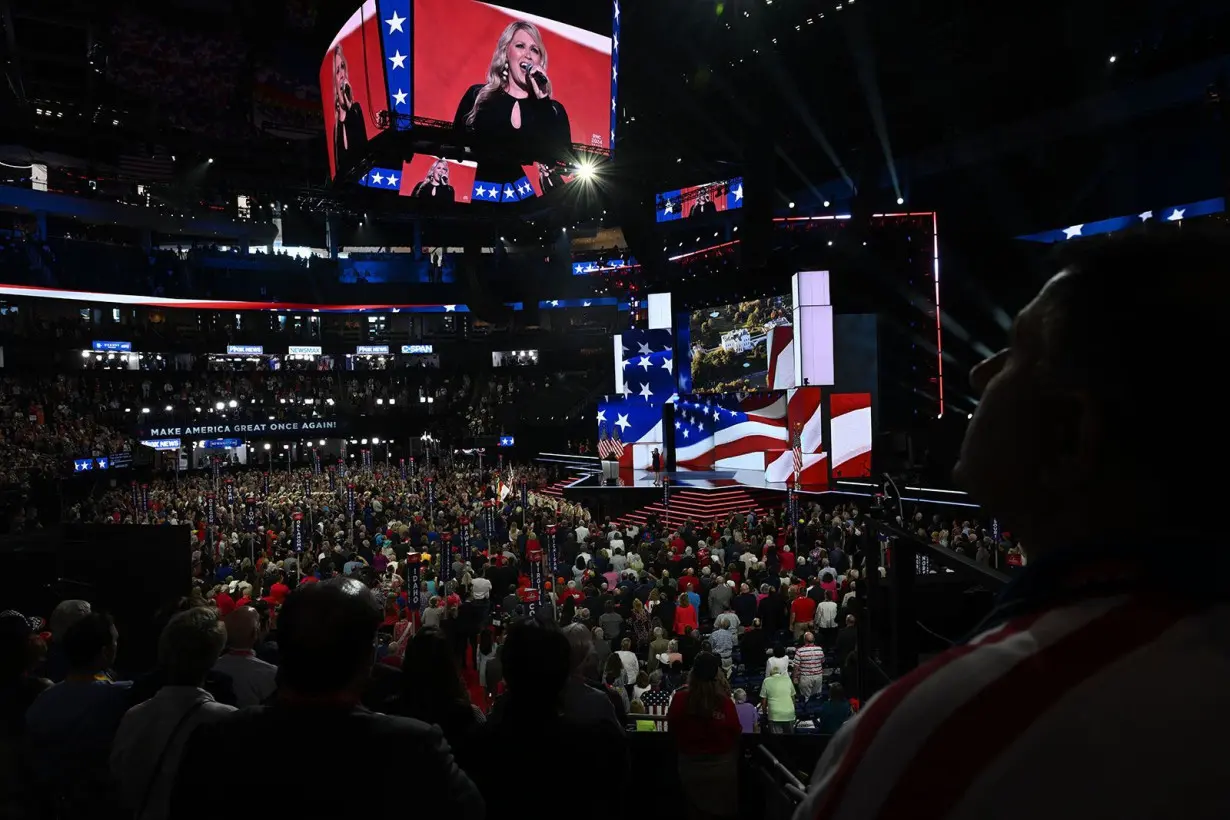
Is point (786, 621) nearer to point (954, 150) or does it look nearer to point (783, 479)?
point (783, 479)

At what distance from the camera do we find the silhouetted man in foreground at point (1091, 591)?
2.36 ft

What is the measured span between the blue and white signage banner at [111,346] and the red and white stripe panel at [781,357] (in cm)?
3346

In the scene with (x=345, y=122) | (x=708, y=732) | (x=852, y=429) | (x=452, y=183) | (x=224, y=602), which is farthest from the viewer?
(x=452, y=183)

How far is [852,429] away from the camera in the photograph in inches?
1016

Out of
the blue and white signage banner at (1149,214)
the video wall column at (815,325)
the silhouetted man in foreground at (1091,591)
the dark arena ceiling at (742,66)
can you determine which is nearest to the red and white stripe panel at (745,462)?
the video wall column at (815,325)

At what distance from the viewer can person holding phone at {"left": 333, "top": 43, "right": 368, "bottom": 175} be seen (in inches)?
747

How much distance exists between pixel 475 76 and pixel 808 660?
14953mm

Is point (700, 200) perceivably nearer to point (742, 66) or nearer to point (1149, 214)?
point (742, 66)

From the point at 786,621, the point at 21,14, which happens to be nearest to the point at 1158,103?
the point at 786,621

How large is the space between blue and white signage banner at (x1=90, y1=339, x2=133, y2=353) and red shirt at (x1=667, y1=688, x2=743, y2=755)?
4434cm

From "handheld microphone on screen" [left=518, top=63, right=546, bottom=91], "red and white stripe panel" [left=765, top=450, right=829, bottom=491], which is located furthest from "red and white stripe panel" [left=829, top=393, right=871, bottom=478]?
"handheld microphone on screen" [left=518, top=63, right=546, bottom=91]

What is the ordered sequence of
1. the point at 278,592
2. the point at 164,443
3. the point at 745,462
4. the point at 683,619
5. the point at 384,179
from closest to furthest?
the point at 683,619, the point at 278,592, the point at 384,179, the point at 745,462, the point at 164,443

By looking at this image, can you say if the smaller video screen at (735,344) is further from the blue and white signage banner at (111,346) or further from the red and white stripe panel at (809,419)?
the blue and white signage banner at (111,346)

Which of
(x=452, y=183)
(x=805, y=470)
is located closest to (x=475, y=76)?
(x=452, y=183)
